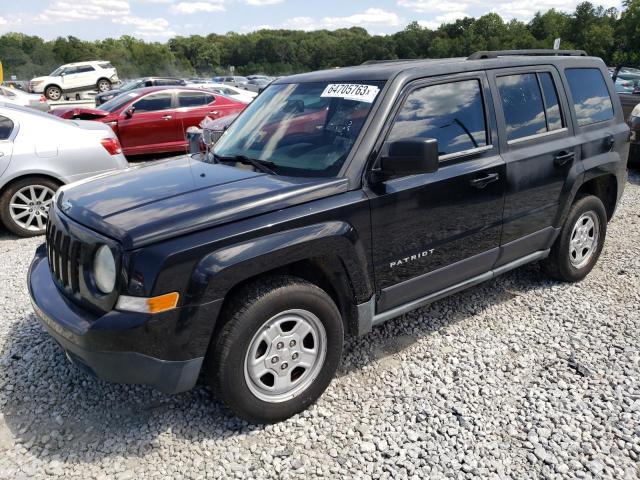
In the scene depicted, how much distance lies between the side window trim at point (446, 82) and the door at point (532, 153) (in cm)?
9

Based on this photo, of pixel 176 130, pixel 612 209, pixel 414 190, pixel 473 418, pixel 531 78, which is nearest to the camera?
pixel 473 418

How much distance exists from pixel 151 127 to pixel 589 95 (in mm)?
8553

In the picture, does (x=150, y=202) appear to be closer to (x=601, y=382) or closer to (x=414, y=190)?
(x=414, y=190)

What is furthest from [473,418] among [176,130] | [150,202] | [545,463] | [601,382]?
[176,130]

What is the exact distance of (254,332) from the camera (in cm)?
259

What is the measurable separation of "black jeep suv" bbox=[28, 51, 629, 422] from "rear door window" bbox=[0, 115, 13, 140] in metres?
3.53

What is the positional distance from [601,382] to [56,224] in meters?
3.35

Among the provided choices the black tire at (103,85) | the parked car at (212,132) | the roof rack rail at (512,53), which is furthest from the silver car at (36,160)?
the black tire at (103,85)

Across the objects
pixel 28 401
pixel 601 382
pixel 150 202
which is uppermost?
pixel 150 202

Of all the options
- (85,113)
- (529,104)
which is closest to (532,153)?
(529,104)

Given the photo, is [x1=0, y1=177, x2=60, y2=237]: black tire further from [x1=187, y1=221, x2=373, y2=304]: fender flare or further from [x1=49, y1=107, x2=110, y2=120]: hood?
[x1=49, y1=107, x2=110, y2=120]: hood

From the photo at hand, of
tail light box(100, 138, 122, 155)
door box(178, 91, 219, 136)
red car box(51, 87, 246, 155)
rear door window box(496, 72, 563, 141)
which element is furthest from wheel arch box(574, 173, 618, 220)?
door box(178, 91, 219, 136)

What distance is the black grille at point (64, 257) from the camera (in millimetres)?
2627

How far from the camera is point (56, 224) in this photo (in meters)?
2.90
